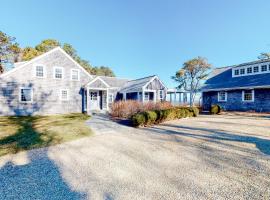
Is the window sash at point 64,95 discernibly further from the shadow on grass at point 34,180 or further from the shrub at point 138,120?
the shadow on grass at point 34,180

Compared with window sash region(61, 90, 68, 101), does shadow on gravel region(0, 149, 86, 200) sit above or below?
below

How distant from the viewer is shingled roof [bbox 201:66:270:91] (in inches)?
711

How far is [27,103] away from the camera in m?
17.1

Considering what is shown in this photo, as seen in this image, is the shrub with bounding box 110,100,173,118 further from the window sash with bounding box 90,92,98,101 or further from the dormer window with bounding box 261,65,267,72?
the dormer window with bounding box 261,65,267,72

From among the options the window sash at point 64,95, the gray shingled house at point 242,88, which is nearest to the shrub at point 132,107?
the window sash at point 64,95

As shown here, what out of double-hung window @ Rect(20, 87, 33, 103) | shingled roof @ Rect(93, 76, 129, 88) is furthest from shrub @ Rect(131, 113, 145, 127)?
shingled roof @ Rect(93, 76, 129, 88)

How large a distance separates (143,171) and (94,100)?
60.0 ft

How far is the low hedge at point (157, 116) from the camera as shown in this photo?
34.5 ft

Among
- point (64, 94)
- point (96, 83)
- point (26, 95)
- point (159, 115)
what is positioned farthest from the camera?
point (96, 83)

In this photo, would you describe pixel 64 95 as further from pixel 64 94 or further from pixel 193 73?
pixel 193 73

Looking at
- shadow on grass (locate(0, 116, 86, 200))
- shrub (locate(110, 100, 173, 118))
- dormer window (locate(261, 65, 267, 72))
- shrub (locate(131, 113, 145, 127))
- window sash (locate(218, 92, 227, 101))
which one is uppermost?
dormer window (locate(261, 65, 267, 72))

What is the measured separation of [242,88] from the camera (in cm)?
1877

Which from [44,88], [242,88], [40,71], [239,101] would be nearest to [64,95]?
[44,88]

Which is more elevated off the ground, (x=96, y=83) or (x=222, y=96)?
(x=96, y=83)
